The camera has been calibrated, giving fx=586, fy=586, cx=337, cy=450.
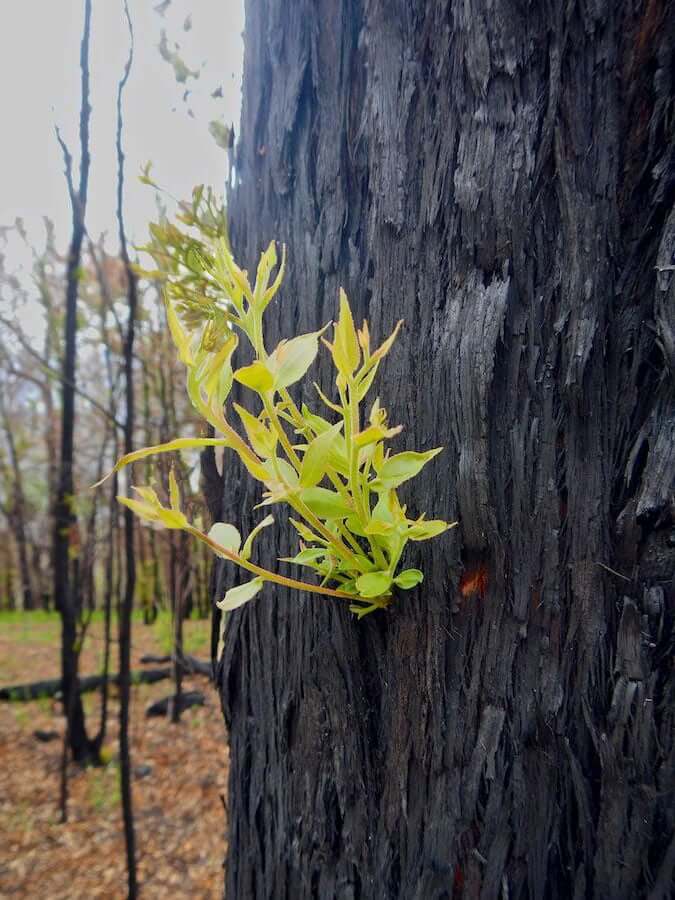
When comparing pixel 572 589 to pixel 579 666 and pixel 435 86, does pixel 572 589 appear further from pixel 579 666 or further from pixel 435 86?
pixel 435 86

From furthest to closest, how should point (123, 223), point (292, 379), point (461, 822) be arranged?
point (123, 223) → point (461, 822) → point (292, 379)

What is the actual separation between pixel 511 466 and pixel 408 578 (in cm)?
15

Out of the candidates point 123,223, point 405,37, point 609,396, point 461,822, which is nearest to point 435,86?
point 405,37

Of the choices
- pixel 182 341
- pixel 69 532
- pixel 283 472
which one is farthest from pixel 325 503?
pixel 69 532

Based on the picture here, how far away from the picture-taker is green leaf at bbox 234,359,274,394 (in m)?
0.42

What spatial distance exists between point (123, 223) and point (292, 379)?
1587 millimetres

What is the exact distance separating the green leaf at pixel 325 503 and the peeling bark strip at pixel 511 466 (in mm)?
140

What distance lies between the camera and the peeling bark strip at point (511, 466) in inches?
20.4

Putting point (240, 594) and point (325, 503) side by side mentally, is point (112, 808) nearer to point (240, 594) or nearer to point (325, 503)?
point (240, 594)

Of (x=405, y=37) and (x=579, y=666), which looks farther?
(x=405, y=37)

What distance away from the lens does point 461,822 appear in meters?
0.57

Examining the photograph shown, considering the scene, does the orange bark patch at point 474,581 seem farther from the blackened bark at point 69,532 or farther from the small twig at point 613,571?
the blackened bark at point 69,532

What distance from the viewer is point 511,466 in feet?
1.89

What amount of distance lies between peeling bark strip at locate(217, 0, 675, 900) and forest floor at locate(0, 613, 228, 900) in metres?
2.66
